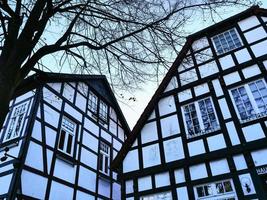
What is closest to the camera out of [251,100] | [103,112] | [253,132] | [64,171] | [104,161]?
[253,132]

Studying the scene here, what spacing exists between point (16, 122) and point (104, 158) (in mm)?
4709

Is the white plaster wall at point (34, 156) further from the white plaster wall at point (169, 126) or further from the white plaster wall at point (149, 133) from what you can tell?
the white plaster wall at point (169, 126)

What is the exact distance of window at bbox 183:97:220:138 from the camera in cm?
830

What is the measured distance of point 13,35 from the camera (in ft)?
13.3

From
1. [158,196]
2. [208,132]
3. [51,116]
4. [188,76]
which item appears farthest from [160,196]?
[51,116]

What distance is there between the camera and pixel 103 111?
45.1 feet

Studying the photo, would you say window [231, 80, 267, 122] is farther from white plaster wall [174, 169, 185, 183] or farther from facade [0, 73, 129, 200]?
facade [0, 73, 129, 200]

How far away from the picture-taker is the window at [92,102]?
40.9 ft

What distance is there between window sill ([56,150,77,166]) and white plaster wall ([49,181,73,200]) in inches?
35.7

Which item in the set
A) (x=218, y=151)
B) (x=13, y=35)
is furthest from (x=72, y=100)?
(x=13, y=35)

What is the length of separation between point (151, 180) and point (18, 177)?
413 centimetres

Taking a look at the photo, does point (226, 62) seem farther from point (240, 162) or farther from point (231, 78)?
point (240, 162)

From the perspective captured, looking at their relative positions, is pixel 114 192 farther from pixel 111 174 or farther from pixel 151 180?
pixel 151 180

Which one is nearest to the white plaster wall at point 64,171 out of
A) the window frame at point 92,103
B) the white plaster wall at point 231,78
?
the window frame at point 92,103
